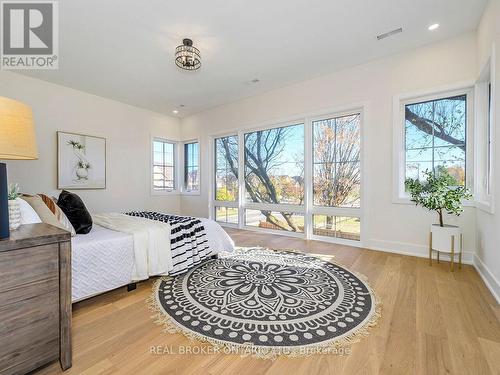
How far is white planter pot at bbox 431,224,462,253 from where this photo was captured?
2.55 metres

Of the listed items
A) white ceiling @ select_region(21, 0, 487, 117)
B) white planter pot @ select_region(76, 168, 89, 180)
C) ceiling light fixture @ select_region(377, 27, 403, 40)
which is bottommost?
white planter pot @ select_region(76, 168, 89, 180)

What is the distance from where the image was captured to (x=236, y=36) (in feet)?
9.00

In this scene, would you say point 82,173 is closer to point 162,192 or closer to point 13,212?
point 162,192

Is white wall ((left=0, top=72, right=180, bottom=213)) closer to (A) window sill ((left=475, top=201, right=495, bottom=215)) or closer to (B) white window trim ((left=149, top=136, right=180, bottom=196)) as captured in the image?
(B) white window trim ((left=149, top=136, right=180, bottom=196))

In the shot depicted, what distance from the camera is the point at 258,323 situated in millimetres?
1573

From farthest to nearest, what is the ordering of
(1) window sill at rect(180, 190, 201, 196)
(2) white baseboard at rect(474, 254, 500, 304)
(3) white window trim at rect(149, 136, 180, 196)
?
(1) window sill at rect(180, 190, 201, 196) < (3) white window trim at rect(149, 136, 180, 196) < (2) white baseboard at rect(474, 254, 500, 304)

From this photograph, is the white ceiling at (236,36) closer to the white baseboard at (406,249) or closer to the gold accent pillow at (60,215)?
the gold accent pillow at (60,215)

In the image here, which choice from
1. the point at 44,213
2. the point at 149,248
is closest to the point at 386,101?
the point at 149,248

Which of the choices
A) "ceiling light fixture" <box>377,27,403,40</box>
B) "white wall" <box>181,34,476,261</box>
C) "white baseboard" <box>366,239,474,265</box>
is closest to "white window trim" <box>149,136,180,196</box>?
"white wall" <box>181,34,476,261</box>

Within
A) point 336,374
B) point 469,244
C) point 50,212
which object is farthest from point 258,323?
point 469,244

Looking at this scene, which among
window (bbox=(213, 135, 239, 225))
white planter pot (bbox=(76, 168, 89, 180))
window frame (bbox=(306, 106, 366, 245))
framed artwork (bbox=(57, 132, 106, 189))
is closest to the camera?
window frame (bbox=(306, 106, 366, 245))

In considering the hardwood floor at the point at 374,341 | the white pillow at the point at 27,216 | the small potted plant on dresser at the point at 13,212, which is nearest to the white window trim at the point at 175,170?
the hardwood floor at the point at 374,341

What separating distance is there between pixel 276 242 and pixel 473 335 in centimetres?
251

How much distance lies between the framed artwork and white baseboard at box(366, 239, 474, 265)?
4905mm
